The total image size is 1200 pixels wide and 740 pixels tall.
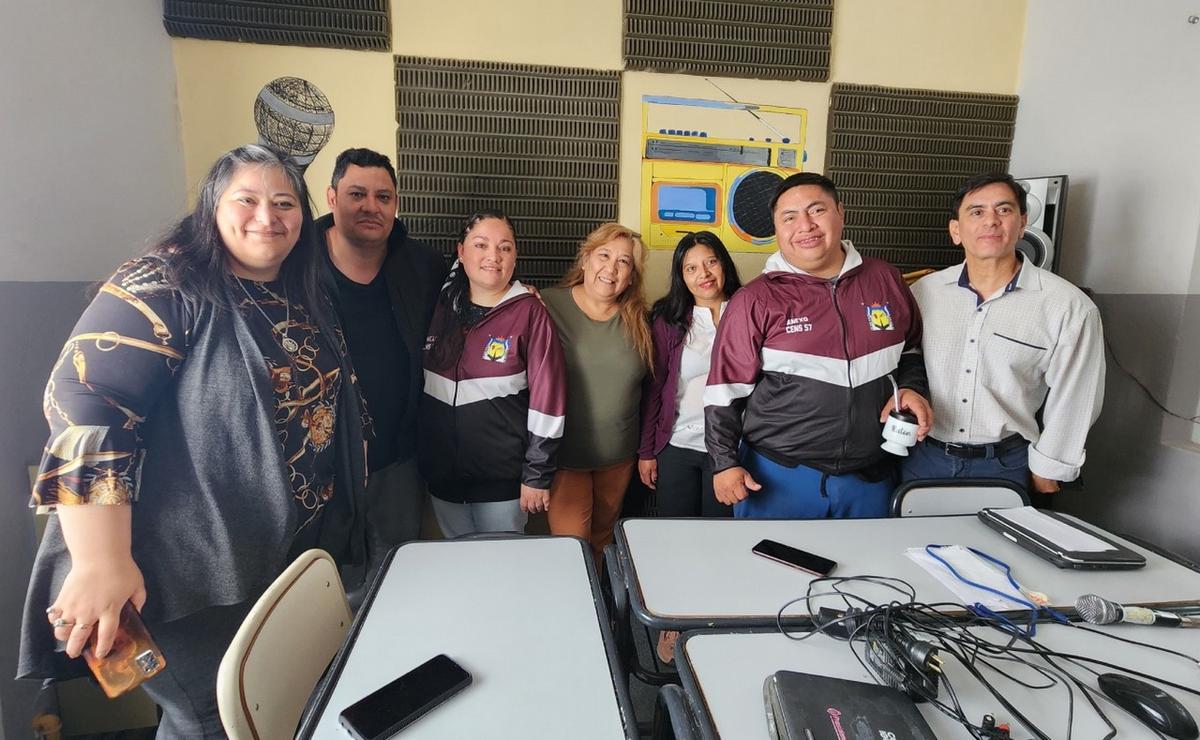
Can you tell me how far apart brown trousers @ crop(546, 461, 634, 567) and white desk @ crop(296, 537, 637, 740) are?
0.78 metres

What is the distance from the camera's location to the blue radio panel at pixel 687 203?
8.31 feet

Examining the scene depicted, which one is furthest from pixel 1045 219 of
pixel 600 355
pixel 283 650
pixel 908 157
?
pixel 283 650

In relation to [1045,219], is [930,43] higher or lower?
higher

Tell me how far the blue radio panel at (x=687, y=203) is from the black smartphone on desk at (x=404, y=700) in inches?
82.1

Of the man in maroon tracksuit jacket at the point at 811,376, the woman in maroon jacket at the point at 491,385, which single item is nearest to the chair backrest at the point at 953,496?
the man in maroon tracksuit jacket at the point at 811,376

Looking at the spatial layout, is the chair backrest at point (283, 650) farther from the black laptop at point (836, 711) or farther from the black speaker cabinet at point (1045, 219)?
the black speaker cabinet at point (1045, 219)

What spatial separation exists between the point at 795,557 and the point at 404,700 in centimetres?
87

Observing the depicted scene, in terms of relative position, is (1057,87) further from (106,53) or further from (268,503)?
(106,53)

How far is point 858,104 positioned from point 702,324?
1.42 m

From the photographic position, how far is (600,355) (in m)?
2.08

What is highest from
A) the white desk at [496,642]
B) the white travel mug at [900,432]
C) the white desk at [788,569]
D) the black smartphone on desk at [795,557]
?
the white travel mug at [900,432]

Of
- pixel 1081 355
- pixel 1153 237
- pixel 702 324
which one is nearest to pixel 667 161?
pixel 702 324

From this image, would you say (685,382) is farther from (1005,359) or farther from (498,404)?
(1005,359)

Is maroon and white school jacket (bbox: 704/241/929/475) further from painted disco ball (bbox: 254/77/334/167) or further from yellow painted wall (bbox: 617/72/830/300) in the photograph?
painted disco ball (bbox: 254/77/334/167)
